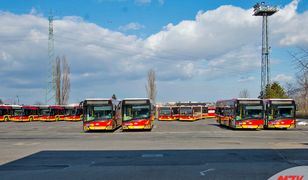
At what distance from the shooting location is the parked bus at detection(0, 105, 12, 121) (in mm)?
70363

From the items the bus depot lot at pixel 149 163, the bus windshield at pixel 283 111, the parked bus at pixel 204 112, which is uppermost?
the bus windshield at pixel 283 111

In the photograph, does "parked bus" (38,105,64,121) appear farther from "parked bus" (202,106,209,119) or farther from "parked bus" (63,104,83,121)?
"parked bus" (202,106,209,119)

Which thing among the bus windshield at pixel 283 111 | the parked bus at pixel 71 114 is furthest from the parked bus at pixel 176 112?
the bus windshield at pixel 283 111

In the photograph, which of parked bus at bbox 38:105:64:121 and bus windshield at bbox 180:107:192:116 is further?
parked bus at bbox 38:105:64:121

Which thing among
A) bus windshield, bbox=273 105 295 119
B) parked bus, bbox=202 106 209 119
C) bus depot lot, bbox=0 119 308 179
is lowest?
bus depot lot, bbox=0 119 308 179

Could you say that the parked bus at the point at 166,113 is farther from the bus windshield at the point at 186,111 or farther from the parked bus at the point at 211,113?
the parked bus at the point at 211,113

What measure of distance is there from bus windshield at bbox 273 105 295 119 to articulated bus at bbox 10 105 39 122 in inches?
1792

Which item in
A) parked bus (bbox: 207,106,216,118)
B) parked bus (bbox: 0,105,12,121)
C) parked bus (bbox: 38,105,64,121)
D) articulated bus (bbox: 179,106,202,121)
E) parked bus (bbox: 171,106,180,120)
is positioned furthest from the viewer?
parked bus (bbox: 207,106,216,118)

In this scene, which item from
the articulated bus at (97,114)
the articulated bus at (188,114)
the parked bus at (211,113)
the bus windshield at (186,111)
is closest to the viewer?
the articulated bus at (97,114)

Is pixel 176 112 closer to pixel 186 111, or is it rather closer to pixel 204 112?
pixel 186 111

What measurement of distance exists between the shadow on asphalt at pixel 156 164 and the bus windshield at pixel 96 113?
16.6m

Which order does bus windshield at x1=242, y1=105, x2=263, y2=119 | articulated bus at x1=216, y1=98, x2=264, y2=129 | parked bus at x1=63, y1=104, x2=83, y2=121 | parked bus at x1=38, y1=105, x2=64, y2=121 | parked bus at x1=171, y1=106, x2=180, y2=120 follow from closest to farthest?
1. articulated bus at x1=216, y1=98, x2=264, y2=129
2. bus windshield at x1=242, y1=105, x2=263, y2=119
3. parked bus at x1=171, y1=106, x2=180, y2=120
4. parked bus at x1=38, y1=105, x2=64, y2=121
5. parked bus at x1=63, y1=104, x2=83, y2=121

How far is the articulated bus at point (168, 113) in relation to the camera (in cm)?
7344

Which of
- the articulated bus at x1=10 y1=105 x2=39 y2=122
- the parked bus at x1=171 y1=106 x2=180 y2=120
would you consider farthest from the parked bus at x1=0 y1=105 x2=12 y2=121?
the parked bus at x1=171 y1=106 x2=180 y2=120
